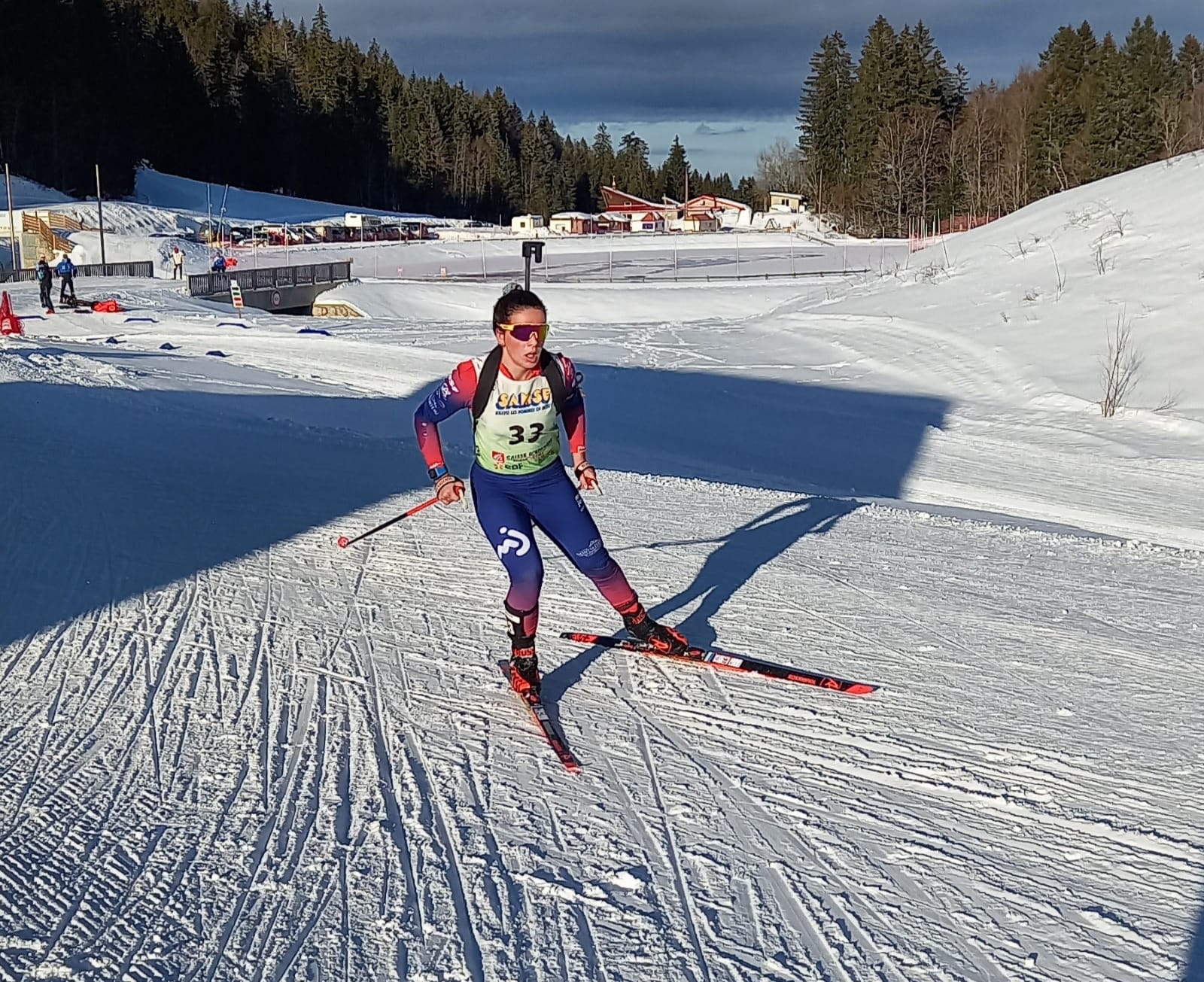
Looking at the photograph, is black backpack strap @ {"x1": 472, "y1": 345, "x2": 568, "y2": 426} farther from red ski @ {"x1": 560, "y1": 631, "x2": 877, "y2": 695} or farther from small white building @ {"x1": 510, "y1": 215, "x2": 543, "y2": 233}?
small white building @ {"x1": 510, "y1": 215, "x2": 543, "y2": 233}

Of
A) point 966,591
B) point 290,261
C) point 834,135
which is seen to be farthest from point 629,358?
point 834,135

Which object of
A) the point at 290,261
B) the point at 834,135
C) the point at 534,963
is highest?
the point at 834,135

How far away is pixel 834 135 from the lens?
323 feet

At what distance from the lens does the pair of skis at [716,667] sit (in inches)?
194

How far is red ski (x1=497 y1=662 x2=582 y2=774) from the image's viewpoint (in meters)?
4.45

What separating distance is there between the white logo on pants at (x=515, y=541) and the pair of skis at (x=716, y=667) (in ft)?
2.04

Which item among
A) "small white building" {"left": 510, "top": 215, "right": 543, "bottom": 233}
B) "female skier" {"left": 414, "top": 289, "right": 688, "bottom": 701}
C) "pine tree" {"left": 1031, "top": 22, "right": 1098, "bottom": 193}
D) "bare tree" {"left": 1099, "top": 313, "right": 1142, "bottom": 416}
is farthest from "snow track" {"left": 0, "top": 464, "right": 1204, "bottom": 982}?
"small white building" {"left": 510, "top": 215, "right": 543, "bottom": 233}

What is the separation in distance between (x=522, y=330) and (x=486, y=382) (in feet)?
0.92

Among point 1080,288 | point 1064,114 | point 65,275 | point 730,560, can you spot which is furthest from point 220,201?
point 730,560

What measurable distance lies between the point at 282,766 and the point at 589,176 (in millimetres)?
134376

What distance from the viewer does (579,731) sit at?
4.80 m

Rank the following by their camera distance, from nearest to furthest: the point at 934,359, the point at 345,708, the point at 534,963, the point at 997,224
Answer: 1. the point at 534,963
2. the point at 345,708
3. the point at 934,359
4. the point at 997,224

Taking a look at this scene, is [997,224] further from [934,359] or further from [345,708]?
[345,708]

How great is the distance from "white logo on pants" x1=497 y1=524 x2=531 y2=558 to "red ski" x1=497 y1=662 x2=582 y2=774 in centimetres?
61
